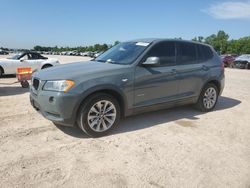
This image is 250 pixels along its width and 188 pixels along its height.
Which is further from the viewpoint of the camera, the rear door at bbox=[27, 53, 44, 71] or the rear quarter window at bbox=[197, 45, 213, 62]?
the rear door at bbox=[27, 53, 44, 71]

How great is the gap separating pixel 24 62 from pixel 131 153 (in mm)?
9948

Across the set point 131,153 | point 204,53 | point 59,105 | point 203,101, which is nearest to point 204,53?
point 204,53

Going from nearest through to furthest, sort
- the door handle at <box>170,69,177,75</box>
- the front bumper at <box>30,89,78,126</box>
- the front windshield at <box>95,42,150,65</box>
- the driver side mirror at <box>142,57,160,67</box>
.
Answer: the front bumper at <box>30,89,78,126</box>, the driver side mirror at <box>142,57,160,67</box>, the front windshield at <box>95,42,150,65</box>, the door handle at <box>170,69,177,75</box>

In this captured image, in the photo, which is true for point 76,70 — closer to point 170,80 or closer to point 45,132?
point 45,132

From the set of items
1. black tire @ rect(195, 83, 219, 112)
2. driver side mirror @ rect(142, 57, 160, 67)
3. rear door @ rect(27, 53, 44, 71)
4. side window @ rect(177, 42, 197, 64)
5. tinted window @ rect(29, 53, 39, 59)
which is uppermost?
side window @ rect(177, 42, 197, 64)

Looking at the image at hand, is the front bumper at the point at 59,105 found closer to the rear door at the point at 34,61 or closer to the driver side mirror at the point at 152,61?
the driver side mirror at the point at 152,61

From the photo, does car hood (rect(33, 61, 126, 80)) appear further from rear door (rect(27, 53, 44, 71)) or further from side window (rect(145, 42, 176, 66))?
rear door (rect(27, 53, 44, 71))

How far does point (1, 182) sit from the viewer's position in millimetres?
2918

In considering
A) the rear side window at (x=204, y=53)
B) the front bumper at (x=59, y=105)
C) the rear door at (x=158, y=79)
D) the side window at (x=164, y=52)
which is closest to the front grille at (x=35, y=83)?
the front bumper at (x=59, y=105)

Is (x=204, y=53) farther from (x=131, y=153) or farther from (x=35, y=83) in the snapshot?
(x=35, y=83)

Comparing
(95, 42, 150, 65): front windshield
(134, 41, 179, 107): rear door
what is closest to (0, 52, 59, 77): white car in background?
(95, 42, 150, 65): front windshield

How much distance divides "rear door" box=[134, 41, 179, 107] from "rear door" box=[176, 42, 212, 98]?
0.62 ft

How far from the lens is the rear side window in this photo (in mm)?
5945

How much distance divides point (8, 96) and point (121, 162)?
16.9ft
